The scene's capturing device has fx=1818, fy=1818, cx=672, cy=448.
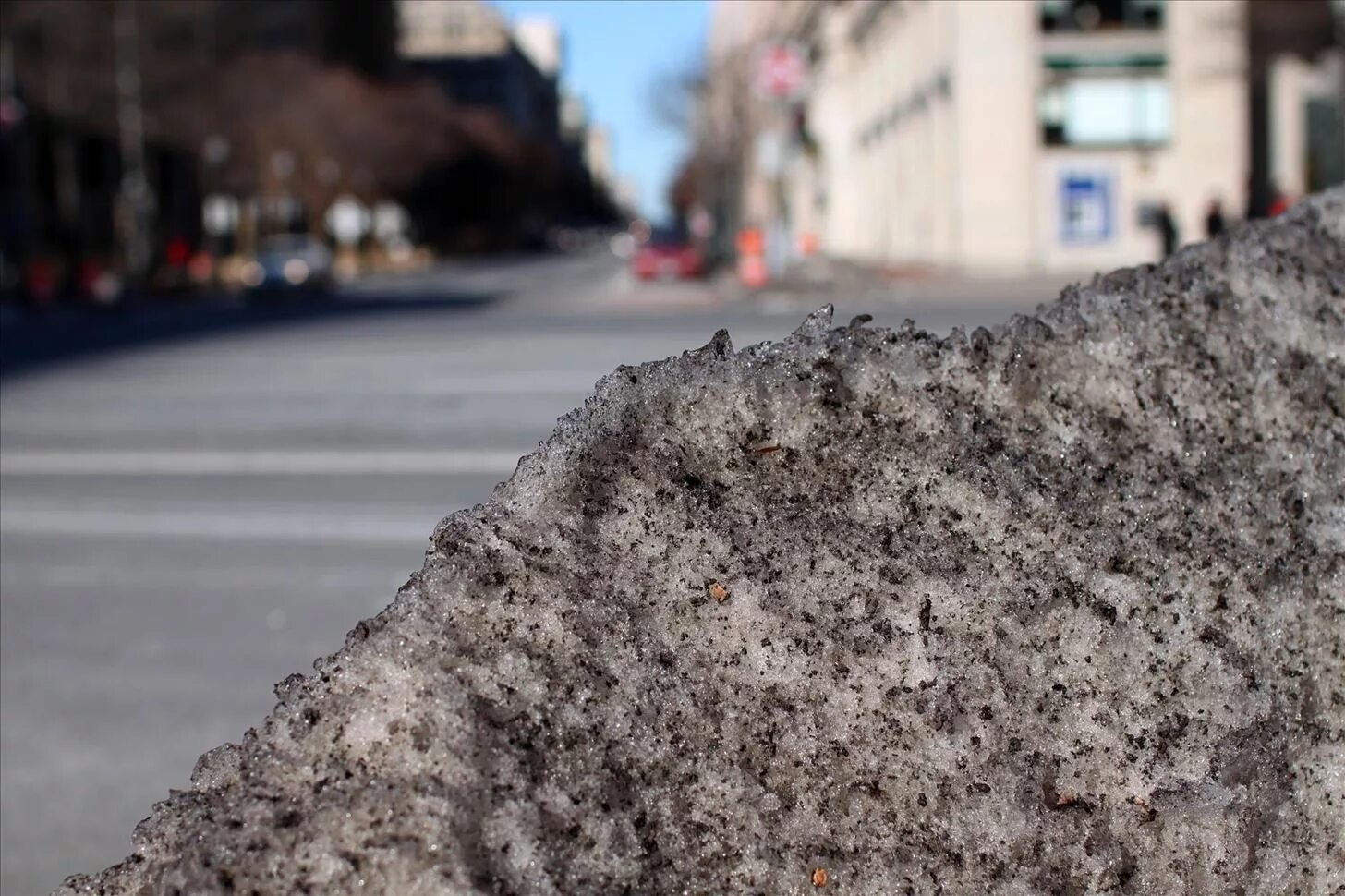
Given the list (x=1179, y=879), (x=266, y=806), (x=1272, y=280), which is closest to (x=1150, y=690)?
(x=1179, y=879)

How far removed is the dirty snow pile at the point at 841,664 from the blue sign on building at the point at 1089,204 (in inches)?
1570

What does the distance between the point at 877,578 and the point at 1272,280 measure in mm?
875

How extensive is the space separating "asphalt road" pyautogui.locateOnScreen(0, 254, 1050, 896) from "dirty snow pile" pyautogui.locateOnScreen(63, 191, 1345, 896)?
46cm

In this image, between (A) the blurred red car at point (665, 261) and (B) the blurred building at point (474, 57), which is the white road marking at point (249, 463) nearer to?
(A) the blurred red car at point (665, 261)

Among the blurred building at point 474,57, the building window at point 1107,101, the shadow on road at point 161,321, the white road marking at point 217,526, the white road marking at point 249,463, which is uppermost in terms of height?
the blurred building at point 474,57

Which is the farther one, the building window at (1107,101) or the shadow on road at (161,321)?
the building window at (1107,101)

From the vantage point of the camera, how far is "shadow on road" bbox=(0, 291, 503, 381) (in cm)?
2308

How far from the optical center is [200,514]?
9.55 metres

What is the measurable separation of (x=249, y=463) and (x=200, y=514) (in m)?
2.09

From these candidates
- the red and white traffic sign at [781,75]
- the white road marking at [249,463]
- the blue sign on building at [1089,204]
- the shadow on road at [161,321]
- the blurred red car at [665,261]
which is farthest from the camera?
the blurred red car at [665,261]

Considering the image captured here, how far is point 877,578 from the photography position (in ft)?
6.77

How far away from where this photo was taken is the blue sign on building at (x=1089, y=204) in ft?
134

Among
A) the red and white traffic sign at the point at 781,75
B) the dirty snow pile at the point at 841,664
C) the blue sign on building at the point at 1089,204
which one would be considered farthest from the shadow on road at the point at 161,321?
the dirty snow pile at the point at 841,664

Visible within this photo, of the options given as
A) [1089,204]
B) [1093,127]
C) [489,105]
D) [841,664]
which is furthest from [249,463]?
[489,105]
